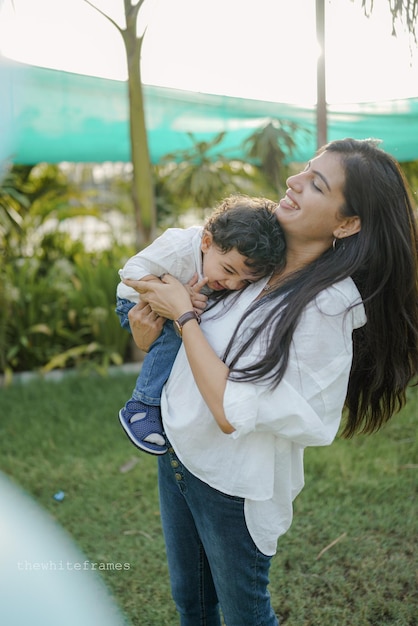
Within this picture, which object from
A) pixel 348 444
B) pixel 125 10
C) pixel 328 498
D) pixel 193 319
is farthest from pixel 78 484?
pixel 125 10

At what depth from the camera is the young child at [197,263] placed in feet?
5.16

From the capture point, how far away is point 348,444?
389cm

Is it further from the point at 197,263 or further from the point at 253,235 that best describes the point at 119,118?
the point at 253,235

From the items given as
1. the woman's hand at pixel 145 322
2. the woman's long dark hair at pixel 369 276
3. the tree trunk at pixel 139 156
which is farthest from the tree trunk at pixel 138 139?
the woman's long dark hair at pixel 369 276

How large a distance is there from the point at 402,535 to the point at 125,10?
3729mm

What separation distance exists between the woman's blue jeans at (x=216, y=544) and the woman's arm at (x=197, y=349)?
9.9 inches

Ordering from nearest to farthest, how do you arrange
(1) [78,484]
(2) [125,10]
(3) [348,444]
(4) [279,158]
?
(1) [78,484], (3) [348,444], (2) [125,10], (4) [279,158]

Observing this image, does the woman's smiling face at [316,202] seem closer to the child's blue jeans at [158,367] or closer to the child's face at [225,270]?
the child's face at [225,270]

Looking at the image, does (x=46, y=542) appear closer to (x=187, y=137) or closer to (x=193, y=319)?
(x=193, y=319)

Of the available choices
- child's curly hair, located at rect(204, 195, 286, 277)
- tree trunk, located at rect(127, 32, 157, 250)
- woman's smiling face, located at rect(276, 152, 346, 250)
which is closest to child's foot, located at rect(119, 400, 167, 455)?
child's curly hair, located at rect(204, 195, 286, 277)

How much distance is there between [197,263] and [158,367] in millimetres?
283

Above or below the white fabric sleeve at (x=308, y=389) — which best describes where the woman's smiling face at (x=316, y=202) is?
above

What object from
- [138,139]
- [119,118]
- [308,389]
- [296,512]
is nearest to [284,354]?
[308,389]

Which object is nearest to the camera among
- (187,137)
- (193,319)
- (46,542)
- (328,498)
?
(193,319)
